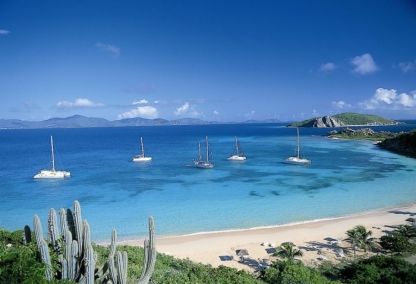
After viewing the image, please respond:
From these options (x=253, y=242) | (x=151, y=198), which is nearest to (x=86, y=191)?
(x=151, y=198)

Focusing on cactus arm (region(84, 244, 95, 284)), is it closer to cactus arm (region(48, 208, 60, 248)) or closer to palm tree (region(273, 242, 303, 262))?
cactus arm (region(48, 208, 60, 248))

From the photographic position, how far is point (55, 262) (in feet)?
47.7

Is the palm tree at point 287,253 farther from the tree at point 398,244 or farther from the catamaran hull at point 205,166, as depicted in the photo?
the catamaran hull at point 205,166

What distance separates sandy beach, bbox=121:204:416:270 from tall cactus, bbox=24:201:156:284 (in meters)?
12.2

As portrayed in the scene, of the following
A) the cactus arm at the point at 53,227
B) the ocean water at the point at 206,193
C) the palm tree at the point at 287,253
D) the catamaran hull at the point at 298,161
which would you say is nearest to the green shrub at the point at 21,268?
the cactus arm at the point at 53,227

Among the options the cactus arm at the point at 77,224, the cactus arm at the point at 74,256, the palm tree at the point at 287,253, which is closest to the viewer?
the cactus arm at the point at 74,256

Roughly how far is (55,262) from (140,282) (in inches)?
144

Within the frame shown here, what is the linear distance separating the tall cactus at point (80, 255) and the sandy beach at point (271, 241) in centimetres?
1222

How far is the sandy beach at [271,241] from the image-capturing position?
2658 cm

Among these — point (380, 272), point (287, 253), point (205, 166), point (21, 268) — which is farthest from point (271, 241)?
point (205, 166)

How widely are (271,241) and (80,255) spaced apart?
63.2ft

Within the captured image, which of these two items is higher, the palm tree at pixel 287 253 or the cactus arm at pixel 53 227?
the cactus arm at pixel 53 227

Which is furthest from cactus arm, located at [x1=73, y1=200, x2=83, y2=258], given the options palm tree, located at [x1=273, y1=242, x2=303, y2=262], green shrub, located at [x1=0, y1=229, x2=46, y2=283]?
palm tree, located at [x1=273, y1=242, x2=303, y2=262]

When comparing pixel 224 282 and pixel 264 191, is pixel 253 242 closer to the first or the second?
pixel 224 282
